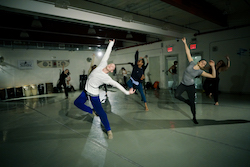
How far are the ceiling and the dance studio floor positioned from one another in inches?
139

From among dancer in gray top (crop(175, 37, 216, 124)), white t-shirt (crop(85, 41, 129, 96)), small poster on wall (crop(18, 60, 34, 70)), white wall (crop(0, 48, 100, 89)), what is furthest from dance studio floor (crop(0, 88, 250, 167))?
small poster on wall (crop(18, 60, 34, 70))

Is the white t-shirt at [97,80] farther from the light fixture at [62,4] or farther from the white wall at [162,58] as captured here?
the white wall at [162,58]

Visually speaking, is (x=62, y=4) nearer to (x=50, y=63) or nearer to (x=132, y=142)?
(x=132, y=142)

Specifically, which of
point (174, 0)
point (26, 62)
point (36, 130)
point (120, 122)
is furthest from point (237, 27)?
point (26, 62)

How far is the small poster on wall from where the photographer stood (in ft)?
33.2

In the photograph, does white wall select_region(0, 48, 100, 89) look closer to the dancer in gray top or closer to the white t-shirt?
the white t-shirt

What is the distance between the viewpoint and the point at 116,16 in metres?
6.05

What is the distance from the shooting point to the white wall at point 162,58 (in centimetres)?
743

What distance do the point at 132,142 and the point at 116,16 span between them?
17.0 ft

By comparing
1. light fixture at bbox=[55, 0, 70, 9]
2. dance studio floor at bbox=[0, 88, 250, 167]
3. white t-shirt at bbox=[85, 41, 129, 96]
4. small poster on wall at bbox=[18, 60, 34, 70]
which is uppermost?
light fixture at bbox=[55, 0, 70, 9]

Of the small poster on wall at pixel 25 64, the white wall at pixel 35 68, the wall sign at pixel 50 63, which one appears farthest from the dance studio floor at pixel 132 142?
the wall sign at pixel 50 63

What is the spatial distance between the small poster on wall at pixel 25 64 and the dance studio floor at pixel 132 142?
7.30 metres

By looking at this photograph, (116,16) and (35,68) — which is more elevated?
(116,16)

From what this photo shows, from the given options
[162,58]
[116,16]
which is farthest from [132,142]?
[162,58]
